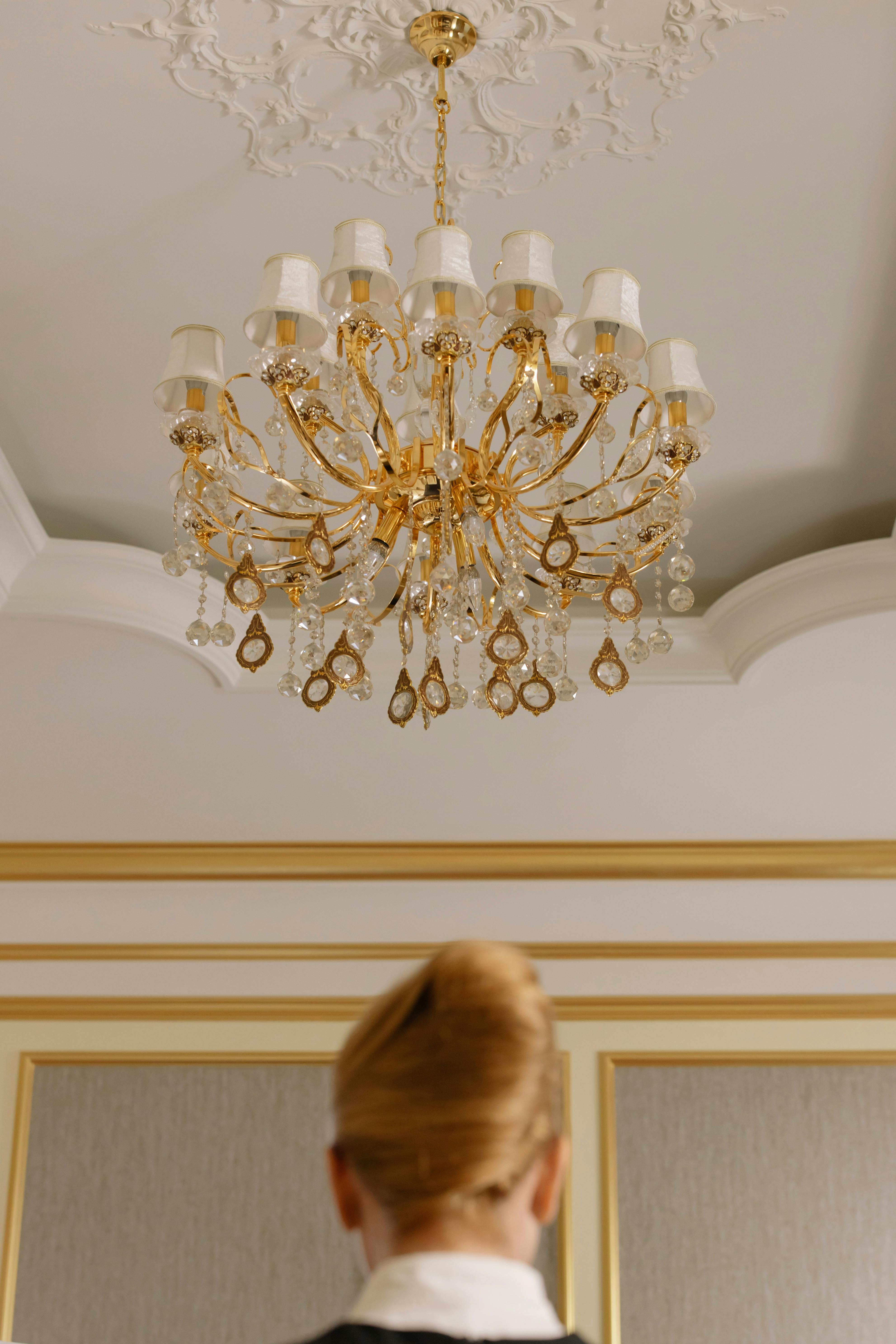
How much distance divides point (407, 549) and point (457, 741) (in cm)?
204

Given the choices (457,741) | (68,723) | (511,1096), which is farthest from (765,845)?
(511,1096)

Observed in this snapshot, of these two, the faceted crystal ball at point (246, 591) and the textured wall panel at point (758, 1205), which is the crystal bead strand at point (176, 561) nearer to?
the faceted crystal ball at point (246, 591)

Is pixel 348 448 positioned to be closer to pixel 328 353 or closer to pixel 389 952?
pixel 328 353

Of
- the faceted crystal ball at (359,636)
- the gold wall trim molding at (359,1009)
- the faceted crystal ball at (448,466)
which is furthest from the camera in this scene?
the gold wall trim molding at (359,1009)

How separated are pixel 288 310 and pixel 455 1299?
3.64ft

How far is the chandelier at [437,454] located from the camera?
1479 millimetres

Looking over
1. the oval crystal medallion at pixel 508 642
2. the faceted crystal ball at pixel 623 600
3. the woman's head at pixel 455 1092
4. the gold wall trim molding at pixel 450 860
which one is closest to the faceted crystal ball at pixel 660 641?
the faceted crystal ball at pixel 623 600

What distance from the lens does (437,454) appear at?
152 cm

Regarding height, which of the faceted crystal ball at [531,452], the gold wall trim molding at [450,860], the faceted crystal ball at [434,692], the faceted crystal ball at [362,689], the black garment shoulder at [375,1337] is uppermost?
the gold wall trim molding at [450,860]

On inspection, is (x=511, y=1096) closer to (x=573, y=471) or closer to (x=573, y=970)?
(x=573, y=471)

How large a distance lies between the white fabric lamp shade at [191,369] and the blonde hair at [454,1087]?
3.35 ft

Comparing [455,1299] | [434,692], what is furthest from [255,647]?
[455,1299]

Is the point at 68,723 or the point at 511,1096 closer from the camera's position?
the point at 511,1096

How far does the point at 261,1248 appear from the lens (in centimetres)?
397
